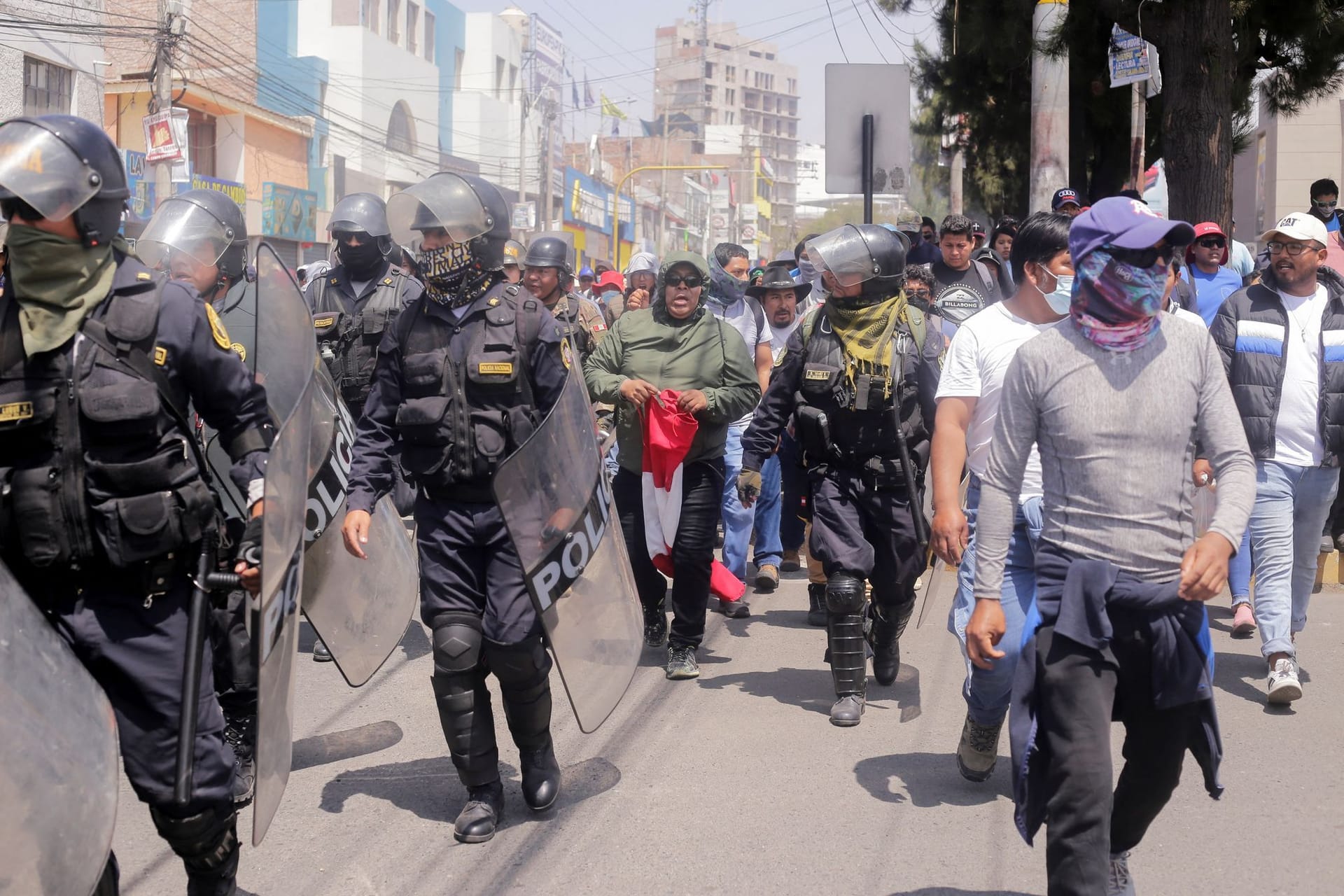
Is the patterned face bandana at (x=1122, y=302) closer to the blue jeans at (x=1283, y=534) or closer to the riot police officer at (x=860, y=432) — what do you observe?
the riot police officer at (x=860, y=432)

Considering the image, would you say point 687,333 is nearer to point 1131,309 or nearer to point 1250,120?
point 1131,309

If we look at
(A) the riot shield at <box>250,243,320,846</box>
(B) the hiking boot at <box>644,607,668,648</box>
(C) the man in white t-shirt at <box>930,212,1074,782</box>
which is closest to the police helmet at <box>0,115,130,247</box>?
(A) the riot shield at <box>250,243,320,846</box>

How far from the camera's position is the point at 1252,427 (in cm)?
611

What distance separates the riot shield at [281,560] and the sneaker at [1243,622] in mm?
5013

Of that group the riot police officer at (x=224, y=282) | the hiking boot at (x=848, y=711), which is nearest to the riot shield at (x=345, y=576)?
the riot police officer at (x=224, y=282)

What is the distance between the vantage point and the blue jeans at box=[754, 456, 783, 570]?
28.8 feet

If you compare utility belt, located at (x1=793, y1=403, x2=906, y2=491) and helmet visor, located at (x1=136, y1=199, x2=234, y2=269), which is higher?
helmet visor, located at (x1=136, y1=199, x2=234, y2=269)

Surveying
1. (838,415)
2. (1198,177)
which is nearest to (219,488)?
(838,415)

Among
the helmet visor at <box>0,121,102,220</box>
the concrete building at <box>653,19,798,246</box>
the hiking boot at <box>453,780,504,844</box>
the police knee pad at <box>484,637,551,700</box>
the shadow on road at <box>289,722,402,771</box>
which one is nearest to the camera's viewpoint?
the helmet visor at <box>0,121,102,220</box>

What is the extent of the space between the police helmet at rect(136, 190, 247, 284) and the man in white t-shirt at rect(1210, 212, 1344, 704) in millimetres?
4104

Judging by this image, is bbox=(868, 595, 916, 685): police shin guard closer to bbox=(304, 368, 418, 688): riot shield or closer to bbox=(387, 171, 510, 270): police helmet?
bbox=(304, 368, 418, 688): riot shield

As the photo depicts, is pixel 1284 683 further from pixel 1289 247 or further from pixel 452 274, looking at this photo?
pixel 452 274

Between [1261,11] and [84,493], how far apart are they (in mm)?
11197

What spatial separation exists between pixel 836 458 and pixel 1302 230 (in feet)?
7.02
